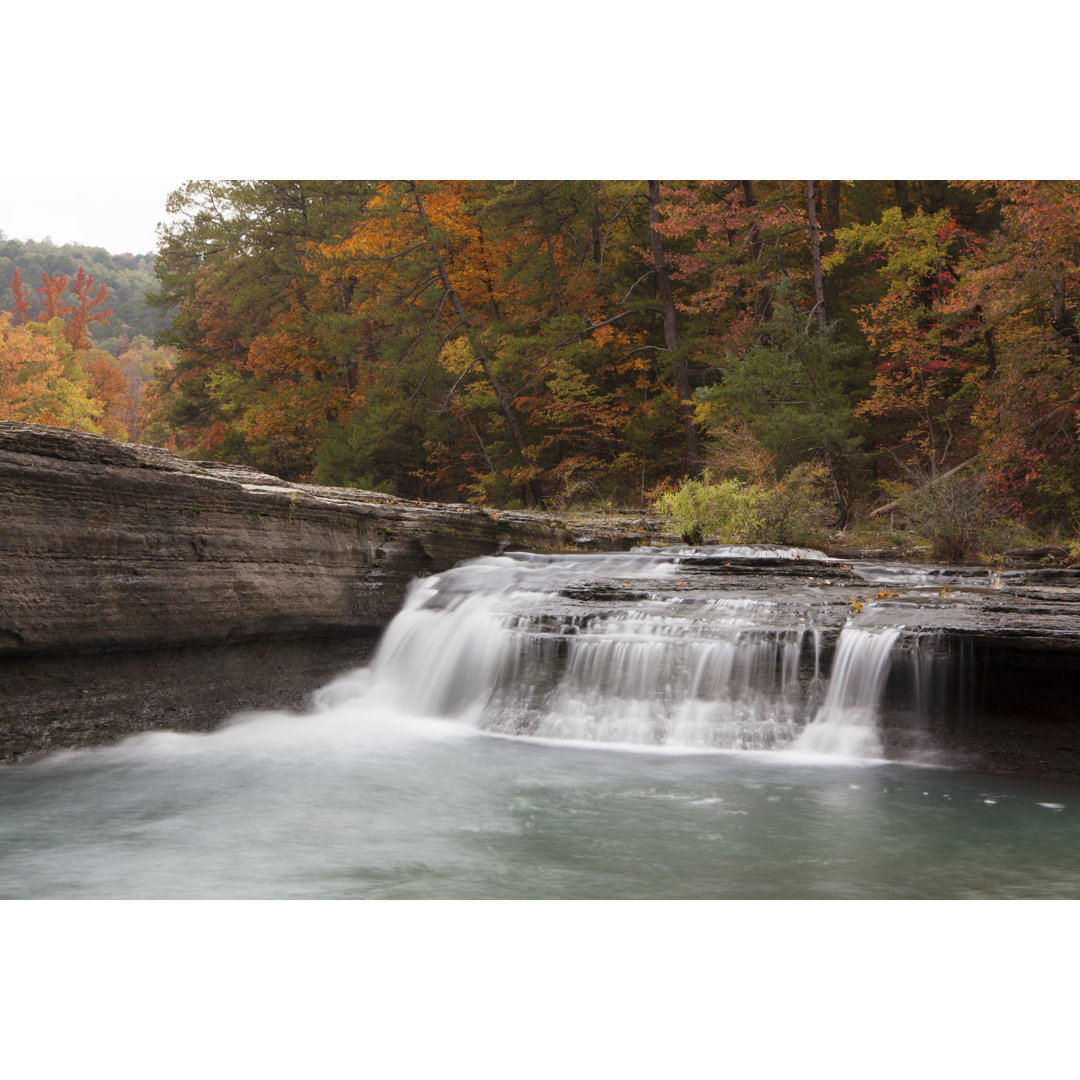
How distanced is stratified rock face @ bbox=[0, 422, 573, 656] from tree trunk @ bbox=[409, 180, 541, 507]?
12.0 metres

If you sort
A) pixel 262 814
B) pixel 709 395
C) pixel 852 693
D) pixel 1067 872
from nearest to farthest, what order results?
pixel 1067 872
pixel 262 814
pixel 852 693
pixel 709 395

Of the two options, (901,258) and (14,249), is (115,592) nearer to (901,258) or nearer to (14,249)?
(901,258)

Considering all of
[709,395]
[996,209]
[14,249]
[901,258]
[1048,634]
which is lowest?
[1048,634]

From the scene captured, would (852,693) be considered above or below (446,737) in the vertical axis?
above

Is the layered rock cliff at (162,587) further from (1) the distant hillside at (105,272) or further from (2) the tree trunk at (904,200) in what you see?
(1) the distant hillside at (105,272)

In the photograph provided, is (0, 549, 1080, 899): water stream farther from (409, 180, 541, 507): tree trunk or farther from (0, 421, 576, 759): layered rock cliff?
(409, 180, 541, 507): tree trunk

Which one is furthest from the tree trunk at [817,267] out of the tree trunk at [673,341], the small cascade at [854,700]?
the small cascade at [854,700]

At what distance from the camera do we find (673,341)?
2089 cm

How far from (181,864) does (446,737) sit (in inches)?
131

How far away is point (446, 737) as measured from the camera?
822 centimetres

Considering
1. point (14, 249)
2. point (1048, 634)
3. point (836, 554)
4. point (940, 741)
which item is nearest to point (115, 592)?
point (940, 741)

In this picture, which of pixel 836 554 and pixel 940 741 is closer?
pixel 940 741

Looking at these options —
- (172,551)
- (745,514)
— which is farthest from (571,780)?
(745,514)

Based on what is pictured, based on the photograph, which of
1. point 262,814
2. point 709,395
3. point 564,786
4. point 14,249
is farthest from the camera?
point 14,249
